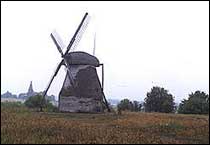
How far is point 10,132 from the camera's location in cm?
1967

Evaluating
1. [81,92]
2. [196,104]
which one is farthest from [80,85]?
[196,104]

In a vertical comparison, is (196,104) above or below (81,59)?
below

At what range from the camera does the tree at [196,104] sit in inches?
2045

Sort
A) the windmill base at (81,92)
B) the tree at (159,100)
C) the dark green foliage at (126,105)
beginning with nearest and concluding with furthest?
1. the windmill base at (81,92)
2. the tree at (159,100)
3. the dark green foliage at (126,105)

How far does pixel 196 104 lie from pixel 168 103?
574cm

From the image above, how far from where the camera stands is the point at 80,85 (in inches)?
1663

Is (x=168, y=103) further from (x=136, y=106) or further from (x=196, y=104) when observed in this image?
(x=136, y=106)

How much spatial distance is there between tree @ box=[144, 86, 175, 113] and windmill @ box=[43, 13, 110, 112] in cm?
1467

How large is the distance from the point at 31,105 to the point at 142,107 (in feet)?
68.8

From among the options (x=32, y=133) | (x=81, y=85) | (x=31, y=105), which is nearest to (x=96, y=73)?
(x=81, y=85)

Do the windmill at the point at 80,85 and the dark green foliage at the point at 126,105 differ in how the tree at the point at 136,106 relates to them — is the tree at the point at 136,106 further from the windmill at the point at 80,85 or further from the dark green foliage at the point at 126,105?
the windmill at the point at 80,85

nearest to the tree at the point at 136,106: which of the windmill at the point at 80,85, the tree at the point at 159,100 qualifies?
the tree at the point at 159,100

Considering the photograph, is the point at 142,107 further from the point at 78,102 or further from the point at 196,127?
the point at 196,127

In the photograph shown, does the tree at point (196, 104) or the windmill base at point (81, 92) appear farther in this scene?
the tree at point (196, 104)
